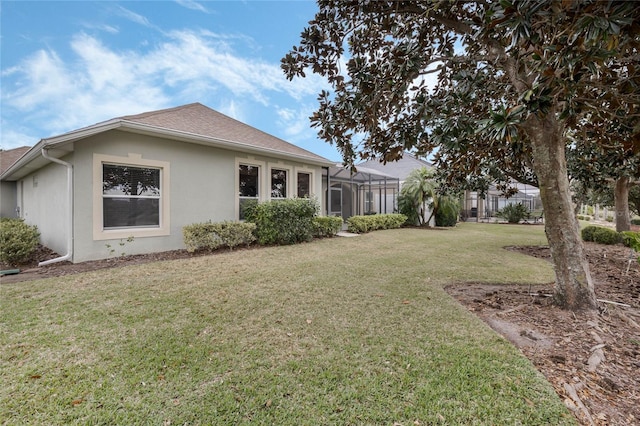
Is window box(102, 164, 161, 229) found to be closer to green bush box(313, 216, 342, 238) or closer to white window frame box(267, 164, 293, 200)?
white window frame box(267, 164, 293, 200)

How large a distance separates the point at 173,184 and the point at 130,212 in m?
1.30

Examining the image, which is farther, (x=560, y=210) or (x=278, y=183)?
(x=278, y=183)

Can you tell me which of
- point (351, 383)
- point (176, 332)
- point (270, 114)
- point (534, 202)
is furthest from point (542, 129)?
point (534, 202)

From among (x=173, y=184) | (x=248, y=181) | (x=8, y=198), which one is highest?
(x=248, y=181)

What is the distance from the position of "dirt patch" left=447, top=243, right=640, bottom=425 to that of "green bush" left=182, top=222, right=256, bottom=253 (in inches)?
233

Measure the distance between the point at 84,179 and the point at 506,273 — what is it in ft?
32.6

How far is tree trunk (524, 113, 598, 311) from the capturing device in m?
3.65

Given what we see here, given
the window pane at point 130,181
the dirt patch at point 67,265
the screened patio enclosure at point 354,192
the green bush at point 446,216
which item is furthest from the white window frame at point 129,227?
the green bush at point 446,216

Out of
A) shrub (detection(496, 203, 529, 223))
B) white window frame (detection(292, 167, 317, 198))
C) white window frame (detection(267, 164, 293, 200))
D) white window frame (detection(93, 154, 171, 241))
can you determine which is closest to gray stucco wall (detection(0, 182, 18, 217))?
white window frame (detection(93, 154, 171, 241))

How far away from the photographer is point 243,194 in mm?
9625

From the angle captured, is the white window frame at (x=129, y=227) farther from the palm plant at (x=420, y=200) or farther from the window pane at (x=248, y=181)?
the palm plant at (x=420, y=200)

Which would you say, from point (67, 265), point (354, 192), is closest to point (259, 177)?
point (67, 265)

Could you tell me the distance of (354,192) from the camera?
54.6 feet

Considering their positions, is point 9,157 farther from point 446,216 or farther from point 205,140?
point 446,216
